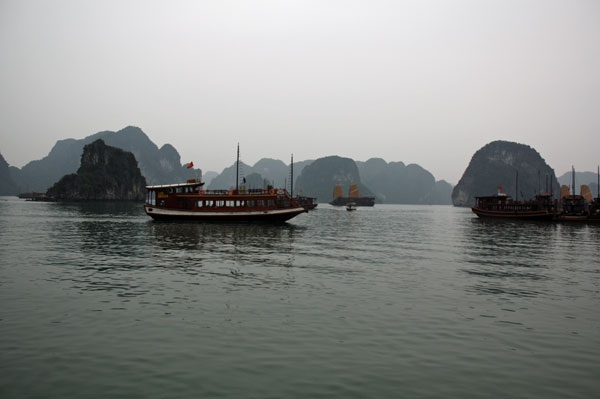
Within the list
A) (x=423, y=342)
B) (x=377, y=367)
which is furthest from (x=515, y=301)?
(x=377, y=367)

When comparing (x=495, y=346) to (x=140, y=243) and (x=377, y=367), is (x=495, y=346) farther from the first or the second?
(x=140, y=243)

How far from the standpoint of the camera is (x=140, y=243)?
32688mm

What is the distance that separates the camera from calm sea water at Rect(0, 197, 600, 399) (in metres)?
8.22

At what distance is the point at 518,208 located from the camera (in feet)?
277

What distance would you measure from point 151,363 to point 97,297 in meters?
7.09

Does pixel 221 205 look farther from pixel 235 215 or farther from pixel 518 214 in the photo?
pixel 518 214

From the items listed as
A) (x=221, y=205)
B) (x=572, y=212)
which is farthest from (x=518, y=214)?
(x=221, y=205)

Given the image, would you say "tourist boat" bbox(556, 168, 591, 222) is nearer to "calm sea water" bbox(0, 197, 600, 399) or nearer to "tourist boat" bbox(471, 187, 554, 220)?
"tourist boat" bbox(471, 187, 554, 220)

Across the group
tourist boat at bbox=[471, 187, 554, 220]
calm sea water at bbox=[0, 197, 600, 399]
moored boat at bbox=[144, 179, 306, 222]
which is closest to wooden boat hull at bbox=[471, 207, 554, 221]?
tourist boat at bbox=[471, 187, 554, 220]

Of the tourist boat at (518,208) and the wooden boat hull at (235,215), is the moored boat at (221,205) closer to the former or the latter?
the wooden boat hull at (235,215)

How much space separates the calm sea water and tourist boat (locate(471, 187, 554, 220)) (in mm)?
61912

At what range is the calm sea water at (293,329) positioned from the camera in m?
8.22

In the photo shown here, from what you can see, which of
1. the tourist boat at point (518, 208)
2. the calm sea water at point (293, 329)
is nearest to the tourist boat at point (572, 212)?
the tourist boat at point (518, 208)

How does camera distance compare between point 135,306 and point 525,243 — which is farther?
point 525,243
